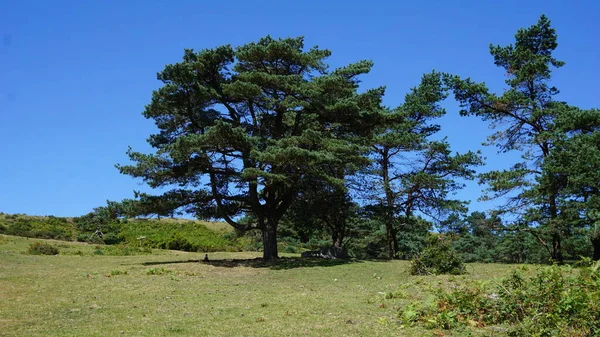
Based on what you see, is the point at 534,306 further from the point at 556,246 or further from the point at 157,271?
the point at 556,246

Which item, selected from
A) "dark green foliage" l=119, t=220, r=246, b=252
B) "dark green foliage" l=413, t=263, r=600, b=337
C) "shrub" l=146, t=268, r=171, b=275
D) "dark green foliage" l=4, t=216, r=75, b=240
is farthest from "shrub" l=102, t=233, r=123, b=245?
"dark green foliage" l=413, t=263, r=600, b=337

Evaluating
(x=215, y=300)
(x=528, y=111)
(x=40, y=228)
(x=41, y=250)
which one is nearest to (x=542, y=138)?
(x=528, y=111)

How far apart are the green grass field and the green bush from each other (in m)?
0.63

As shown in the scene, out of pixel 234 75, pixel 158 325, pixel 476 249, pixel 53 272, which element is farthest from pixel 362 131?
pixel 476 249

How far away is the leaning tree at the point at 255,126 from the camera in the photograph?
21.2 meters

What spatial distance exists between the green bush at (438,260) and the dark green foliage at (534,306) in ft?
23.4

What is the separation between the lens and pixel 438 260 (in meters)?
16.2

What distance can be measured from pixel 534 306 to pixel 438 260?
29.6 ft

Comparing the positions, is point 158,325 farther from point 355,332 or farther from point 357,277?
point 357,277

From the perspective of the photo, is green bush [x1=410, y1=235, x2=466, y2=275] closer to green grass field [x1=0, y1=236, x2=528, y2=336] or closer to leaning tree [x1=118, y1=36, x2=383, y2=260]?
green grass field [x1=0, y1=236, x2=528, y2=336]

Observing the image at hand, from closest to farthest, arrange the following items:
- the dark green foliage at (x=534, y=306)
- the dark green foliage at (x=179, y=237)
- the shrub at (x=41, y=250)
Result: the dark green foliage at (x=534, y=306)
the shrub at (x=41, y=250)
the dark green foliage at (x=179, y=237)

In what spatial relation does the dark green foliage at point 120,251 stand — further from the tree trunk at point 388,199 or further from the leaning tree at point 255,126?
the tree trunk at point 388,199

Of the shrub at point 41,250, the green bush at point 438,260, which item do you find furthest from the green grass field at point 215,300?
the shrub at point 41,250

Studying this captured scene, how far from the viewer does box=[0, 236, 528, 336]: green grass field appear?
8.32 m
